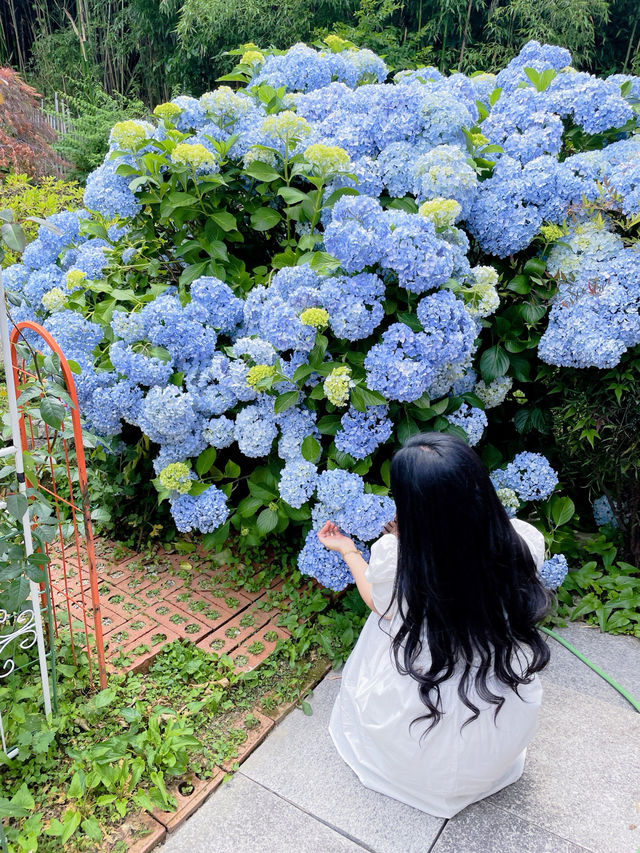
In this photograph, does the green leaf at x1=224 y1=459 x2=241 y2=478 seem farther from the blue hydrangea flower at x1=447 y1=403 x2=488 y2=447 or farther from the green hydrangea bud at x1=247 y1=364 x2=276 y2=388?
the blue hydrangea flower at x1=447 y1=403 x2=488 y2=447

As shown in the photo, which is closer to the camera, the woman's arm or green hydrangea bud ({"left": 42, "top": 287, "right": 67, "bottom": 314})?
the woman's arm

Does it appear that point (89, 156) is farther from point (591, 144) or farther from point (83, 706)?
point (83, 706)

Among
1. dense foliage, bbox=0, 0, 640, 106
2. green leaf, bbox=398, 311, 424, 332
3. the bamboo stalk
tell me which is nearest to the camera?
green leaf, bbox=398, 311, 424, 332

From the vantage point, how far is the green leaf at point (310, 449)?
211 centimetres

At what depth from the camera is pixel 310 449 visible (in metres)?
2.11

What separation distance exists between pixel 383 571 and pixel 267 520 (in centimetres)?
70

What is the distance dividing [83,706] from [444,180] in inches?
79.2

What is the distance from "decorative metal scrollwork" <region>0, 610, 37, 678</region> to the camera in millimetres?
1638

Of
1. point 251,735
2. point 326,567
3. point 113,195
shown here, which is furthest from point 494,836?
point 113,195

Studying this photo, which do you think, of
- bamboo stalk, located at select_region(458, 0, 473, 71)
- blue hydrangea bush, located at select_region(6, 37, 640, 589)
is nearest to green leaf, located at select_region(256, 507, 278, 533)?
blue hydrangea bush, located at select_region(6, 37, 640, 589)

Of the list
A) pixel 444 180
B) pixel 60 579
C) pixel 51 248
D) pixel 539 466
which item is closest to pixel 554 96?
pixel 444 180

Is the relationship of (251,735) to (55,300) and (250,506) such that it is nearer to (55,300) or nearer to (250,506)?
(250,506)

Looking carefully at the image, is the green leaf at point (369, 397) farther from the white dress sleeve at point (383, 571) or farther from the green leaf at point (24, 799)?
the green leaf at point (24, 799)

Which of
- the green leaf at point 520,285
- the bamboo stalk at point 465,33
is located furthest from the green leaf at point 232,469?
the bamboo stalk at point 465,33
